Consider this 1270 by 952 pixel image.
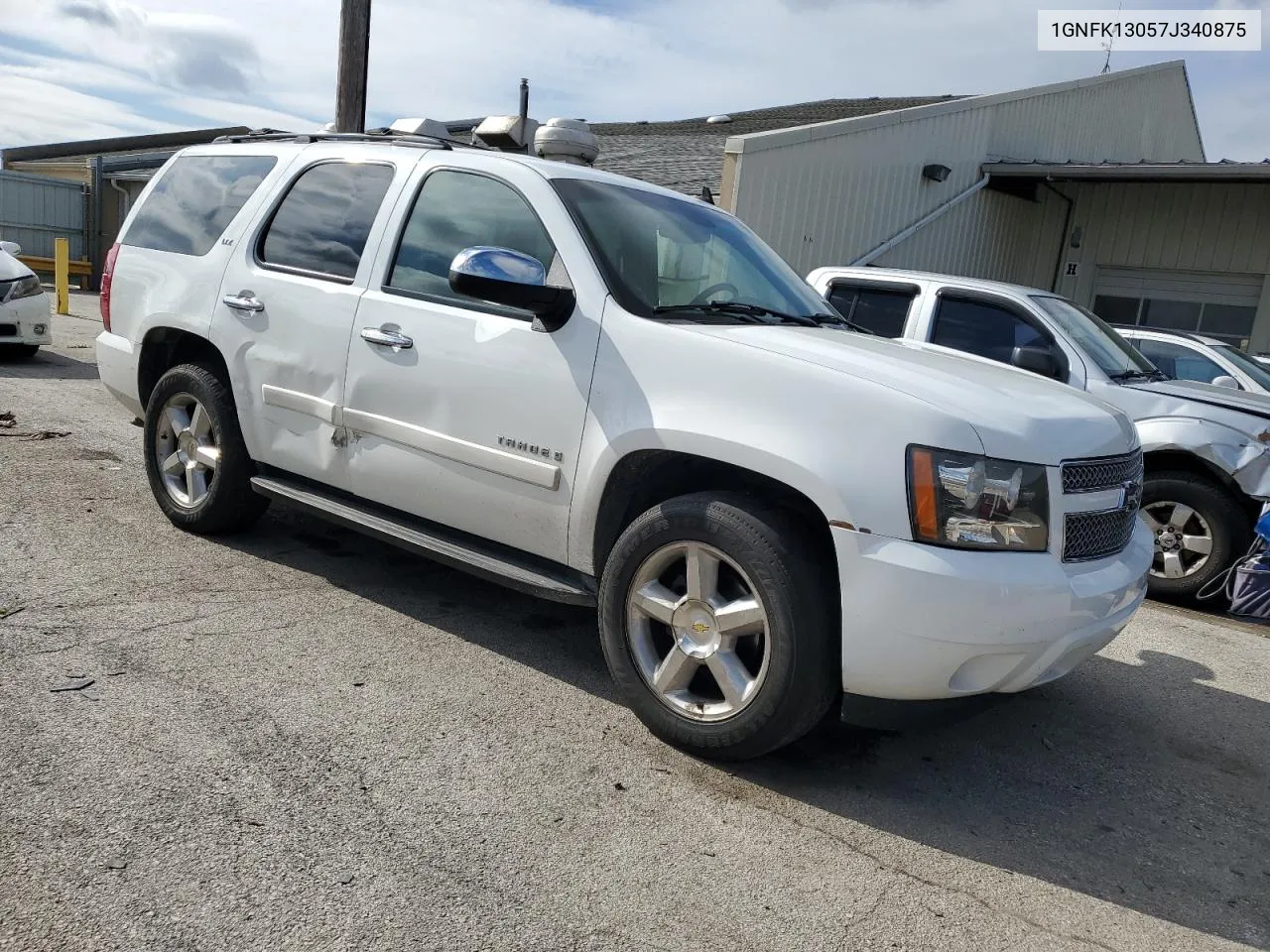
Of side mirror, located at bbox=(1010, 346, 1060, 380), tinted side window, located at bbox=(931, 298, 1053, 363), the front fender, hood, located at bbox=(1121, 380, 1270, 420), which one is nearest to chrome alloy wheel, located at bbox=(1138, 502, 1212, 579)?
the front fender

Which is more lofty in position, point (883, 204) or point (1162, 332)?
point (883, 204)

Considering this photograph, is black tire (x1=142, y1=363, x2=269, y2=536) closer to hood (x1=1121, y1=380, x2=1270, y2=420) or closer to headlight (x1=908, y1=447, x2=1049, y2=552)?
headlight (x1=908, y1=447, x2=1049, y2=552)

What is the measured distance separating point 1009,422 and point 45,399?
7.94 metres

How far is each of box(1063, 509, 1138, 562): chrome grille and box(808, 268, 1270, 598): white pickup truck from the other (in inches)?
102

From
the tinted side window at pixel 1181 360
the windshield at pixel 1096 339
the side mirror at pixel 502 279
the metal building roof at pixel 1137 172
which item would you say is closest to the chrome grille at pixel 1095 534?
the side mirror at pixel 502 279

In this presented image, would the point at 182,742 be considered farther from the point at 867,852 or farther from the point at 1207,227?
the point at 1207,227

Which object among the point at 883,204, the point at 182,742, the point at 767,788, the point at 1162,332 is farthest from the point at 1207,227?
the point at 182,742

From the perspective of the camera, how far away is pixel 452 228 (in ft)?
13.2

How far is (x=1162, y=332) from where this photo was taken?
8359mm

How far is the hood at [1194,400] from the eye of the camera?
19.4ft

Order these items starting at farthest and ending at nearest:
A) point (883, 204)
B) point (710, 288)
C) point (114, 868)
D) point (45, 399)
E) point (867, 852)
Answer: point (883, 204)
point (45, 399)
point (710, 288)
point (867, 852)
point (114, 868)

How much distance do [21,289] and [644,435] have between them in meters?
9.15

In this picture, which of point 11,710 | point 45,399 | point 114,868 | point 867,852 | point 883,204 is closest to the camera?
point 114,868

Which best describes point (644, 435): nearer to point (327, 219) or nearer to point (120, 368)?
point (327, 219)
